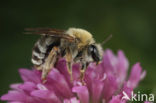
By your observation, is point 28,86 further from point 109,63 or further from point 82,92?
point 109,63

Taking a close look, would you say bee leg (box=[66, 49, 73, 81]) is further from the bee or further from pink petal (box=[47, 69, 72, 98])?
pink petal (box=[47, 69, 72, 98])

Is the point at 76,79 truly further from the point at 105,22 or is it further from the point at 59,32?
the point at 105,22

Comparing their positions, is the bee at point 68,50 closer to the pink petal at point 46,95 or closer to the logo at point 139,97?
the pink petal at point 46,95

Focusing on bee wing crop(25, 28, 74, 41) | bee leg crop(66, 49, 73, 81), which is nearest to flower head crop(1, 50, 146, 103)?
bee leg crop(66, 49, 73, 81)

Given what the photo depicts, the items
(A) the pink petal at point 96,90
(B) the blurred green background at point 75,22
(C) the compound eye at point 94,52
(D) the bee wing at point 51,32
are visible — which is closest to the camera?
(D) the bee wing at point 51,32

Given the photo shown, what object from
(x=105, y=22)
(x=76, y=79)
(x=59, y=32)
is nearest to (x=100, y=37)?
(x=105, y=22)

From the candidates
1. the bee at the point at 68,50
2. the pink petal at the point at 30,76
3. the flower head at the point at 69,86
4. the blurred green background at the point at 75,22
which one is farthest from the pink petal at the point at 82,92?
the blurred green background at the point at 75,22
